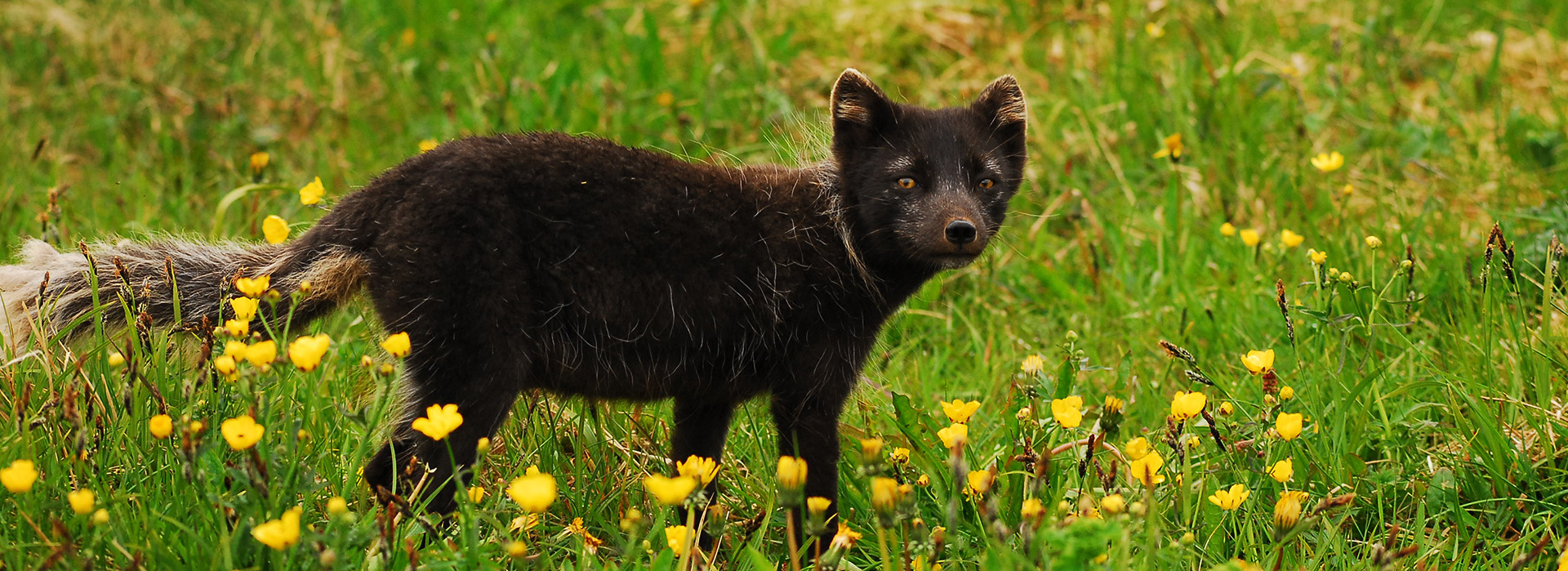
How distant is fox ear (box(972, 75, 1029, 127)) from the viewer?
15.4ft

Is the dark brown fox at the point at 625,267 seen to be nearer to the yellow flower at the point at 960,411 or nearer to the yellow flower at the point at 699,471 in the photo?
the yellow flower at the point at 960,411

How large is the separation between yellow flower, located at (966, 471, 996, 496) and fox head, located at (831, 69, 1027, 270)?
2.86 feet

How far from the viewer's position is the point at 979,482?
3311mm

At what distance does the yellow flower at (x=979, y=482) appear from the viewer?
306 centimetres

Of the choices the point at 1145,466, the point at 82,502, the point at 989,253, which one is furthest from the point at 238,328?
the point at 989,253

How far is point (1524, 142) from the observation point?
6.20m

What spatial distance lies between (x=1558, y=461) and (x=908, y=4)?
5.41m

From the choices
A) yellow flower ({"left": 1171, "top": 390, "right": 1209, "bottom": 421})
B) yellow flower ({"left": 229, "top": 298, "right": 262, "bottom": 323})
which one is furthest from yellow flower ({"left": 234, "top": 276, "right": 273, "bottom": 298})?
yellow flower ({"left": 1171, "top": 390, "right": 1209, "bottom": 421})

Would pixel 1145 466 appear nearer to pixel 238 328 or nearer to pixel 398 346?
pixel 398 346

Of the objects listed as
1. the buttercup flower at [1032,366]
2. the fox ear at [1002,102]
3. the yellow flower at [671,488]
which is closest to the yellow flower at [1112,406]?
the buttercup flower at [1032,366]

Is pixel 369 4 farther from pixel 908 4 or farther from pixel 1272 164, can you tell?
pixel 1272 164

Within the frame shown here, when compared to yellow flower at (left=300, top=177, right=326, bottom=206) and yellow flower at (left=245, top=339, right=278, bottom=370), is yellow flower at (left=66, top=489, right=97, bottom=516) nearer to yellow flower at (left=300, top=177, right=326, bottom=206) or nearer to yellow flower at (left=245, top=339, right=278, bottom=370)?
yellow flower at (left=245, top=339, right=278, bottom=370)

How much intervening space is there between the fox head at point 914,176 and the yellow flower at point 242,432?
2184mm

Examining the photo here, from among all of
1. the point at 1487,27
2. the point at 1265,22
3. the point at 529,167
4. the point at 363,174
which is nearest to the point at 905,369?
the point at 529,167
